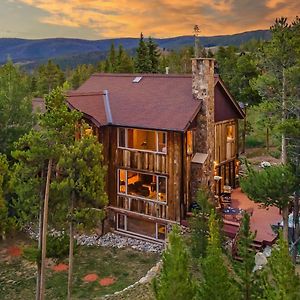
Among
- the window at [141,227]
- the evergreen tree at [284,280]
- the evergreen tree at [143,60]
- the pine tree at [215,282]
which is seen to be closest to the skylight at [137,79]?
the window at [141,227]

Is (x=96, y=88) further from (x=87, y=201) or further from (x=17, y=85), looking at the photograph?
(x=87, y=201)

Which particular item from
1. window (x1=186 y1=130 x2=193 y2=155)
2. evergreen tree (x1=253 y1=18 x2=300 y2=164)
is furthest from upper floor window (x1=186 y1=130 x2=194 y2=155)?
evergreen tree (x1=253 y1=18 x2=300 y2=164)

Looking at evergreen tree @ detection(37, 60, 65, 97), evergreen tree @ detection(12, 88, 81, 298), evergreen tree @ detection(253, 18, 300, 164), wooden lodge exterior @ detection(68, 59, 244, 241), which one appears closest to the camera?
evergreen tree @ detection(12, 88, 81, 298)

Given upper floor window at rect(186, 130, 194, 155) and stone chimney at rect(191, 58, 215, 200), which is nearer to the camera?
stone chimney at rect(191, 58, 215, 200)

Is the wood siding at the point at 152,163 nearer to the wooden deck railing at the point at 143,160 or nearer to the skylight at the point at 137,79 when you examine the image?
the wooden deck railing at the point at 143,160

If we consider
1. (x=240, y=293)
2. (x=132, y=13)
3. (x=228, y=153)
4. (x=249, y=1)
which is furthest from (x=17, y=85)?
(x=132, y=13)

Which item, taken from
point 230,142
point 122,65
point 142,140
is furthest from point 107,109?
point 122,65

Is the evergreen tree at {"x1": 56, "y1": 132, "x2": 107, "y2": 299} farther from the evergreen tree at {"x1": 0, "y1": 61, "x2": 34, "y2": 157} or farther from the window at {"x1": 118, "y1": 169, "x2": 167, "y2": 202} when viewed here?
the evergreen tree at {"x1": 0, "y1": 61, "x2": 34, "y2": 157}
